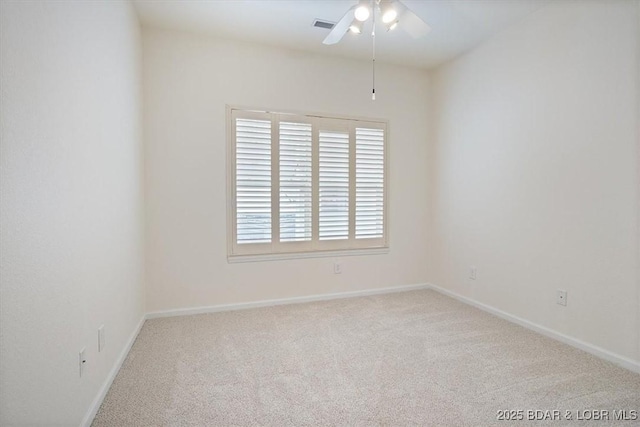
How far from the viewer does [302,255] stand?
3.64 meters

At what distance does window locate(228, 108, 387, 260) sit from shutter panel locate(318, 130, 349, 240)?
11 mm

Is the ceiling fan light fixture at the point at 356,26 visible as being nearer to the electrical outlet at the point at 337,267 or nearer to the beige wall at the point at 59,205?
the beige wall at the point at 59,205

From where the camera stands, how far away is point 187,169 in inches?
126

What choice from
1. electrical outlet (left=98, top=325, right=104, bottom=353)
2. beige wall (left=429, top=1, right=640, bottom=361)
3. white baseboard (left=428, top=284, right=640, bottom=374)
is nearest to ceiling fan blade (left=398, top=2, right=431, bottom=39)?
beige wall (left=429, top=1, right=640, bottom=361)

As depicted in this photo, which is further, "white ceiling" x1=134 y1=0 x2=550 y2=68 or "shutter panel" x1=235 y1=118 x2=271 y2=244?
"shutter panel" x1=235 y1=118 x2=271 y2=244

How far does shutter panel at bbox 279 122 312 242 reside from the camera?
3.51 metres

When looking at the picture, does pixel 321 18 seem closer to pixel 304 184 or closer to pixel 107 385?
pixel 304 184

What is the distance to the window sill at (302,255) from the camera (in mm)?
3405

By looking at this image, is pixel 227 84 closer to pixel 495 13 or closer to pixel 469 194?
pixel 495 13

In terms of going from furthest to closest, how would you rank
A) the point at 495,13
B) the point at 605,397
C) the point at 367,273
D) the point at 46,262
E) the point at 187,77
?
1. the point at 367,273
2. the point at 187,77
3. the point at 495,13
4. the point at 605,397
5. the point at 46,262

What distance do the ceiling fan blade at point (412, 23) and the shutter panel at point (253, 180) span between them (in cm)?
164

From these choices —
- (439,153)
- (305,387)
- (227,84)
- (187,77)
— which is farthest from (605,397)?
(187,77)

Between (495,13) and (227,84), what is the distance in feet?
8.45

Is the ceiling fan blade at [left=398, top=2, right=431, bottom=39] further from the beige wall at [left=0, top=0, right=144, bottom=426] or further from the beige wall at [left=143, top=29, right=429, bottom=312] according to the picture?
the beige wall at [left=0, top=0, right=144, bottom=426]
